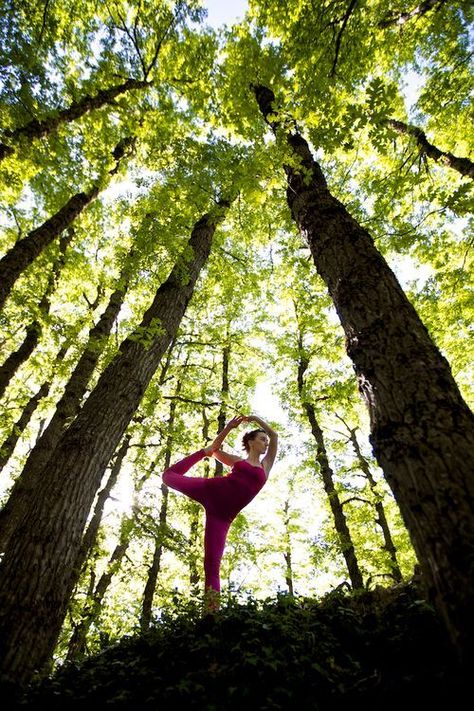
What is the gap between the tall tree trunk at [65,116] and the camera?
20.8 ft

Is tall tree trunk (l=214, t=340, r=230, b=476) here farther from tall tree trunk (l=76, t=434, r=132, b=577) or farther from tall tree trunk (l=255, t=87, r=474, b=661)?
tall tree trunk (l=255, t=87, r=474, b=661)

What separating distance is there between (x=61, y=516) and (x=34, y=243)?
5253mm

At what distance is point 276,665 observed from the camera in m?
2.18

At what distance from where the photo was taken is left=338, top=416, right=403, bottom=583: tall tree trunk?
12.2m

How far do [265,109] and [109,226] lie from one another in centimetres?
780

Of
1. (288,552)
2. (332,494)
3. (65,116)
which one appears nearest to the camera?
(65,116)

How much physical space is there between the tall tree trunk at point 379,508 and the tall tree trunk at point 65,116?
1355cm

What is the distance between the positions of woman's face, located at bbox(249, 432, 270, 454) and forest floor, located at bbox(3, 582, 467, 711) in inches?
72.0

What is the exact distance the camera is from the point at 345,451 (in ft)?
53.1

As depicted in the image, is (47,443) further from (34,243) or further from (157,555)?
(157,555)

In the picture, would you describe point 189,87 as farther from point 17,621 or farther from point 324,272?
point 17,621

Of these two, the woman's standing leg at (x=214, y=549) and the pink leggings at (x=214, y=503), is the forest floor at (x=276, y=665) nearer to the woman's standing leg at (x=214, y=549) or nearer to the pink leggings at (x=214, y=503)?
the woman's standing leg at (x=214, y=549)

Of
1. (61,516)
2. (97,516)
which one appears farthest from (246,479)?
(97,516)

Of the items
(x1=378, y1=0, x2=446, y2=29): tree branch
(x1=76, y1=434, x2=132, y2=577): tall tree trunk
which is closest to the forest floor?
(x1=76, y1=434, x2=132, y2=577): tall tree trunk
